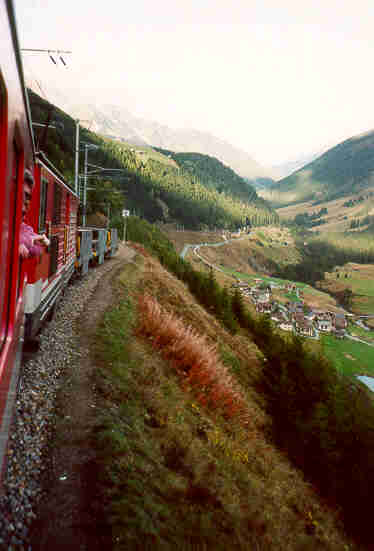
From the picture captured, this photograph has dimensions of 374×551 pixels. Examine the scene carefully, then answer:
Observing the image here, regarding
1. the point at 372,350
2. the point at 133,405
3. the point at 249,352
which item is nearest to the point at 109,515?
the point at 133,405

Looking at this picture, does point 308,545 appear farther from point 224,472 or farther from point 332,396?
point 332,396

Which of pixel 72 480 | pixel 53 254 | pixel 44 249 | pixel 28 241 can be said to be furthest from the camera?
pixel 53 254

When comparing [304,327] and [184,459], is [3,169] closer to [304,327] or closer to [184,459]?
[184,459]

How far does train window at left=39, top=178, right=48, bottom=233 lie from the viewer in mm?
5405

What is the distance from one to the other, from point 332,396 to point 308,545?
8.32 meters

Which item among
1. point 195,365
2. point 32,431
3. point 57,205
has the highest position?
point 57,205

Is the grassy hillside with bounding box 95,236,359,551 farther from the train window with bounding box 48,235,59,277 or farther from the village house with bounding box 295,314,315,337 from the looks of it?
the village house with bounding box 295,314,315,337

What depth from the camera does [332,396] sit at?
13.2m

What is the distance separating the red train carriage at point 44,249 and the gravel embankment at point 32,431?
74cm

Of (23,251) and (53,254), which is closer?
(23,251)

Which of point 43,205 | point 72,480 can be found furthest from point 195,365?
point 43,205

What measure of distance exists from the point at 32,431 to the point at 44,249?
125 inches

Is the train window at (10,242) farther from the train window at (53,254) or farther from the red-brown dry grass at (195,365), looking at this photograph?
the red-brown dry grass at (195,365)

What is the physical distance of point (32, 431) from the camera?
4082 millimetres
